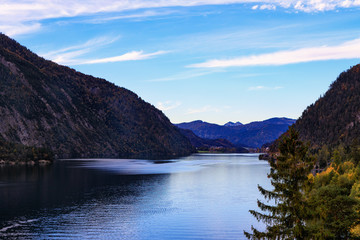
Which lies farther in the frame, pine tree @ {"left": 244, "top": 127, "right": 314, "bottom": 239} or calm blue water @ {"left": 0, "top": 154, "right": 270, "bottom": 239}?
calm blue water @ {"left": 0, "top": 154, "right": 270, "bottom": 239}

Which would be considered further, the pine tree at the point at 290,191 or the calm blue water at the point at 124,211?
the calm blue water at the point at 124,211

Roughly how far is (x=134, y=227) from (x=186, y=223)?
27.8 ft

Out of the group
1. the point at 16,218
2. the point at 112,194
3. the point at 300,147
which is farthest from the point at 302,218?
the point at 112,194

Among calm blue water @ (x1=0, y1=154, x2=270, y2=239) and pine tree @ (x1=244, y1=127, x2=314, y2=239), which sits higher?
pine tree @ (x1=244, y1=127, x2=314, y2=239)

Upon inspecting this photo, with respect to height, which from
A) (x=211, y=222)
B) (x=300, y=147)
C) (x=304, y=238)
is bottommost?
(x=211, y=222)

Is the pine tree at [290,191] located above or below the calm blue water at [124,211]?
above

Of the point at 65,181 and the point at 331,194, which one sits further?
the point at 65,181

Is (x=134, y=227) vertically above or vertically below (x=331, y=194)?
below

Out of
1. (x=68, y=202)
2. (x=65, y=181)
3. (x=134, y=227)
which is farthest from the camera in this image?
(x=65, y=181)

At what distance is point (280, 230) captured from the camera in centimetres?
3238

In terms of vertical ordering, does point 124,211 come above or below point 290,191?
below

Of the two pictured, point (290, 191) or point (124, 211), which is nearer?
point (290, 191)

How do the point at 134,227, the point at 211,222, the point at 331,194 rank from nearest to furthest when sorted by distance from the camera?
1. the point at 331,194
2. the point at 134,227
3. the point at 211,222

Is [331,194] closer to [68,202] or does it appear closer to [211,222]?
[211,222]
